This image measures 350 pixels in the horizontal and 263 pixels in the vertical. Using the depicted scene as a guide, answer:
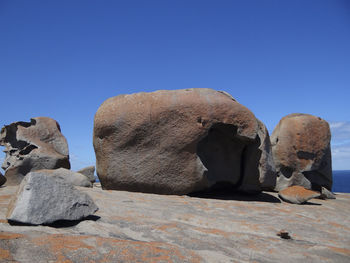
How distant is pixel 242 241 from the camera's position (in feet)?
11.0

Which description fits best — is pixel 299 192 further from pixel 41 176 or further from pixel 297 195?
pixel 41 176

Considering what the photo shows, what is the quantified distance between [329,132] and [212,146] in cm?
449

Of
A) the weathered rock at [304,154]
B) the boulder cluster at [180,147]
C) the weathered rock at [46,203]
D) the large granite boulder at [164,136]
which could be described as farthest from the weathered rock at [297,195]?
the weathered rock at [46,203]

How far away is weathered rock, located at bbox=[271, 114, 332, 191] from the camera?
8922mm

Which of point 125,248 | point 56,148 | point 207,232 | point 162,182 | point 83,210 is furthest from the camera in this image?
point 56,148

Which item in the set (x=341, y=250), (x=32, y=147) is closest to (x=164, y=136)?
(x=341, y=250)

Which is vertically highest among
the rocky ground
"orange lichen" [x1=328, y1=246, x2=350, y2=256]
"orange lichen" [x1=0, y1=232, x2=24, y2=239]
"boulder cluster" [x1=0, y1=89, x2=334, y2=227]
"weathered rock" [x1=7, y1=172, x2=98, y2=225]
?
"boulder cluster" [x1=0, y1=89, x2=334, y2=227]

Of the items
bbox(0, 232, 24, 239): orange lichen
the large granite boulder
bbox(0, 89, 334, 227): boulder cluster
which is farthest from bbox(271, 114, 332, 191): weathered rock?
bbox(0, 232, 24, 239): orange lichen

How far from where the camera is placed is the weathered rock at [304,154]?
29.3 feet

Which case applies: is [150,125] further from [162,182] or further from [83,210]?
[83,210]

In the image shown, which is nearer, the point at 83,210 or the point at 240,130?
the point at 83,210

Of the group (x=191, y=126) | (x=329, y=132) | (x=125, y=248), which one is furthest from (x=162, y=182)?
(x=329, y=132)

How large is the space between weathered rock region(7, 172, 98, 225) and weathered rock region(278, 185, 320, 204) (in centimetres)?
473

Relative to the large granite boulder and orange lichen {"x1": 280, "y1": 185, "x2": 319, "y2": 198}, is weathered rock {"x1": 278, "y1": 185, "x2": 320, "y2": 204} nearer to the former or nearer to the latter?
orange lichen {"x1": 280, "y1": 185, "x2": 319, "y2": 198}
